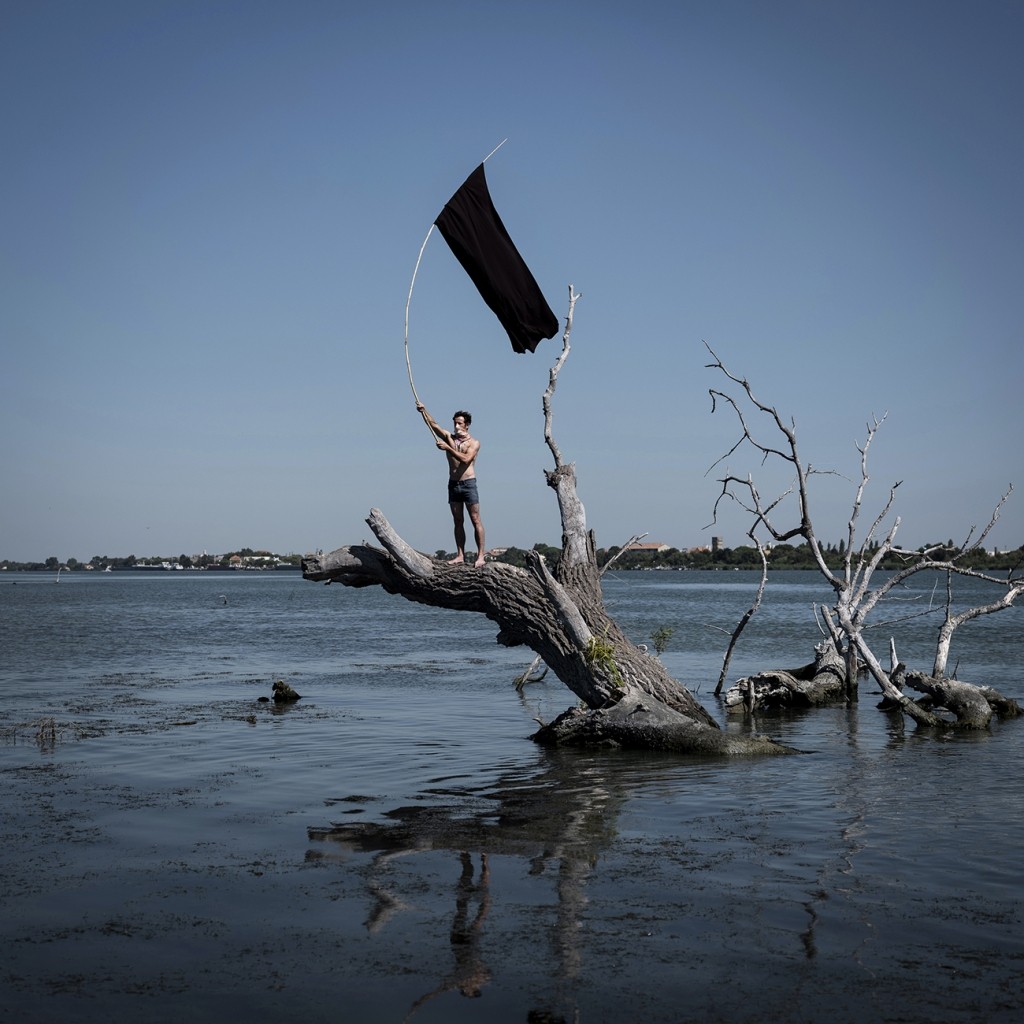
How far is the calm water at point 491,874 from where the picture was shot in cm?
638

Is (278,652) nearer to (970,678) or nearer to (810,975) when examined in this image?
(970,678)

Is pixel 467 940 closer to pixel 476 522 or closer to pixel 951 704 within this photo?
pixel 476 522

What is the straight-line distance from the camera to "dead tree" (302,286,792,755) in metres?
15.2

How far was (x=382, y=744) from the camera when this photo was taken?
1647 cm

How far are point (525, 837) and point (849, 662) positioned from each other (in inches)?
526

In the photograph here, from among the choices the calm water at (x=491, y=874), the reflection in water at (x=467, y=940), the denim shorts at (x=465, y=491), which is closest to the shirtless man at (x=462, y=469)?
the denim shorts at (x=465, y=491)

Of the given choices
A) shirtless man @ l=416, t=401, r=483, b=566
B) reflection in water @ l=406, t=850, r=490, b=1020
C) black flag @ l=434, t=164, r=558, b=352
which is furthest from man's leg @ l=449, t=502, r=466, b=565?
reflection in water @ l=406, t=850, r=490, b=1020

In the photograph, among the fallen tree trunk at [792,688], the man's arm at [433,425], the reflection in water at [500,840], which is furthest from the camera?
the fallen tree trunk at [792,688]

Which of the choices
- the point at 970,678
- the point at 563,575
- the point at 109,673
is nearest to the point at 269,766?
the point at 563,575

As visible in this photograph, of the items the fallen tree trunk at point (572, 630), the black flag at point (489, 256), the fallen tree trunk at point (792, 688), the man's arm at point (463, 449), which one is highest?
the black flag at point (489, 256)

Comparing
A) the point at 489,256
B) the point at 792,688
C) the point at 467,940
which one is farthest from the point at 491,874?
the point at 792,688

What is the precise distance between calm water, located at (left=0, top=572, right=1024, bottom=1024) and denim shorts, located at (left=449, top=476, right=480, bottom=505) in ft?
11.8

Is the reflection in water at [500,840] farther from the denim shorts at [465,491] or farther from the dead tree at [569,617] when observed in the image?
the denim shorts at [465,491]

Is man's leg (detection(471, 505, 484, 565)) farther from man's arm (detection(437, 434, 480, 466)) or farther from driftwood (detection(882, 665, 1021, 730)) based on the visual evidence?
driftwood (detection(882, 665, 1021, 730))
